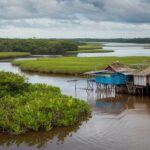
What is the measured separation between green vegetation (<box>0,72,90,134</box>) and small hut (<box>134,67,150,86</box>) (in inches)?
408

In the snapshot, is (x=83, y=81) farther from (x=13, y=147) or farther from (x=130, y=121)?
(x=13, y=147)

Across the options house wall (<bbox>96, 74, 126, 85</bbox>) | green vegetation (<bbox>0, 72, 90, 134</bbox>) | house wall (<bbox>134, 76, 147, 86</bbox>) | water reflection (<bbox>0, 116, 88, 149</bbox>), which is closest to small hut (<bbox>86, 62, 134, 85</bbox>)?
house wall (<bbox>96, 74, 126, 85</bbox>)

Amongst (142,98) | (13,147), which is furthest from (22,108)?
(142,98)

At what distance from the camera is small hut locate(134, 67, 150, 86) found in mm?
38531

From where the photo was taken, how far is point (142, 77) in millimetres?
39000

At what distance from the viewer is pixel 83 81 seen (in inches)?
2015

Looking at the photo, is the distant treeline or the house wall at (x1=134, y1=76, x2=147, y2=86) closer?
the house wall at (x1=134, y1=76, x2=147, y2=86)

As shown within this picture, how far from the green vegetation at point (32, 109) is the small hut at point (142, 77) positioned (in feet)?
34.0

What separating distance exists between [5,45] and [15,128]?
115m

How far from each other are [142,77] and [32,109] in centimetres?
1693

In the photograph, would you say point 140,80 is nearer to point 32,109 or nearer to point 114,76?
point 114,76

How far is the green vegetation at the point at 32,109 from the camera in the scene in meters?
25.4

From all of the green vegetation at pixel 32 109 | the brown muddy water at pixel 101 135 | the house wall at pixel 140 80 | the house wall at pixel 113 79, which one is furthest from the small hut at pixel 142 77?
the green vegetation at pixel 32 109

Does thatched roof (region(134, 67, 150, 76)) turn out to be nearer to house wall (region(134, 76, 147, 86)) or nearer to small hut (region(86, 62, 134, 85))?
house wall (region(134, 76, 147, 86))
